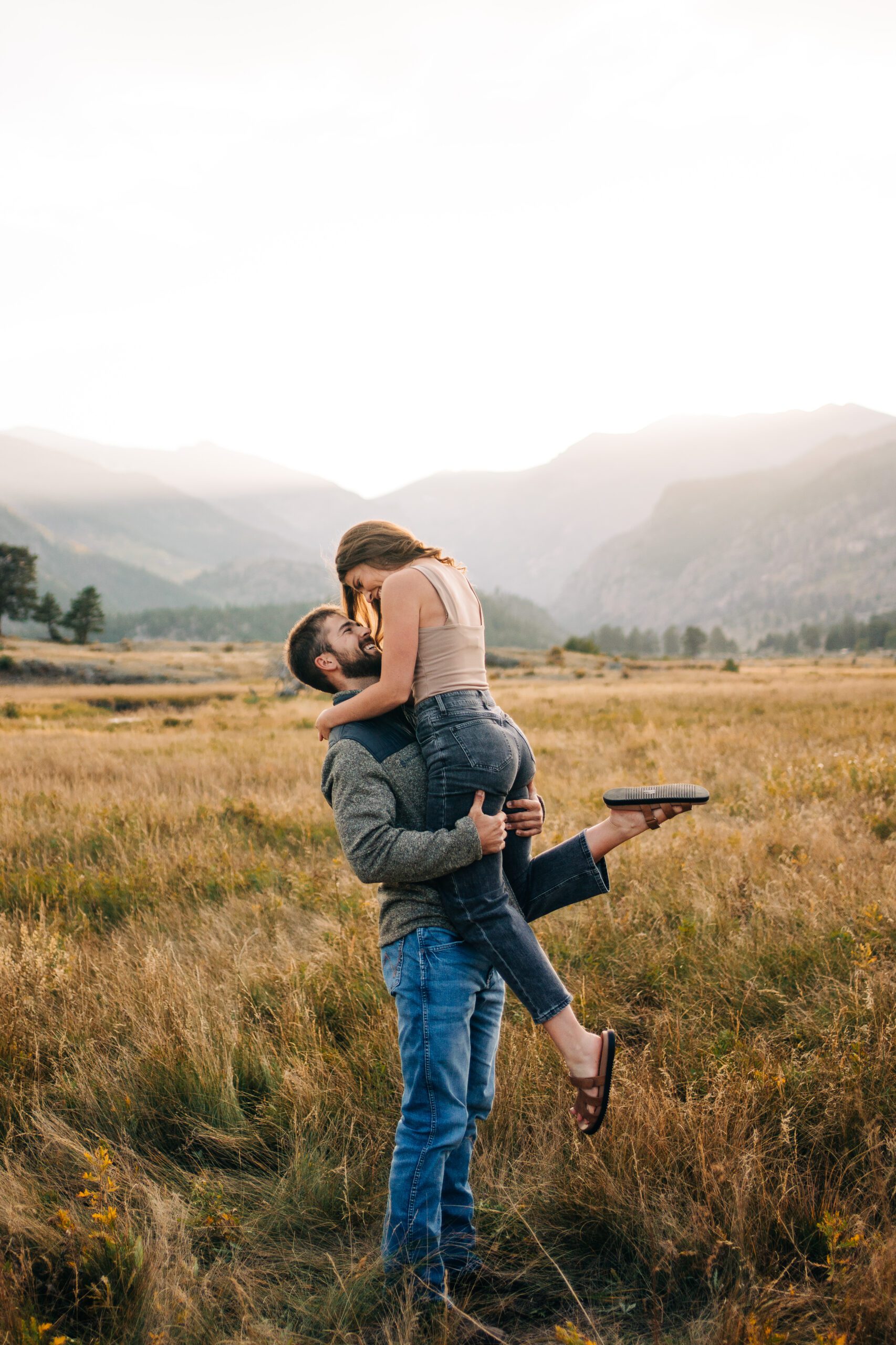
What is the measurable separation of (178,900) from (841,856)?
4928 millimetres

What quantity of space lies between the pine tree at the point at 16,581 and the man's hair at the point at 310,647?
7745 cm

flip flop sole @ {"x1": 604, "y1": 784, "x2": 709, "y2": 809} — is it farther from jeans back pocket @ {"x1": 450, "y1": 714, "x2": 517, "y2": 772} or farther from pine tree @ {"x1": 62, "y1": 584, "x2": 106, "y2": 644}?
pine tree @ {"x1": 62, "y1": 584, "x2": 106, "y2": 644}

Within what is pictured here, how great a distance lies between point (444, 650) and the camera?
8.39ft

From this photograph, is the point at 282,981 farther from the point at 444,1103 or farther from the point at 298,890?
the point at 444,1103

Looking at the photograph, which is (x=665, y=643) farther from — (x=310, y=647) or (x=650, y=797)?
(x=310, y=647)

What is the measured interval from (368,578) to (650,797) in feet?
4.46

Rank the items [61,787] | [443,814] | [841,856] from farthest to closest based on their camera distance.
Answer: [61,787], [841,856], [443,814]

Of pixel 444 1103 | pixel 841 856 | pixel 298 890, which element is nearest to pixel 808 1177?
pixel 444 1103

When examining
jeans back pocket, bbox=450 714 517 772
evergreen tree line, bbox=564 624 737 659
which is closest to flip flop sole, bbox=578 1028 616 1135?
jeans back pocket, bbox=450 714 517 772

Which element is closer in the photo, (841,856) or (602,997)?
(602,997)

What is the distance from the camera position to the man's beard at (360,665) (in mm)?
2688

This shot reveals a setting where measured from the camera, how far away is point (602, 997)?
12.2 feet

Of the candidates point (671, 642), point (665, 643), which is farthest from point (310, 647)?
point (671, 642)

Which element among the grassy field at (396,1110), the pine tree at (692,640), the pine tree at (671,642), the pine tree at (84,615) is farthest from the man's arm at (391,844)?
the pine tree at (671,642)
